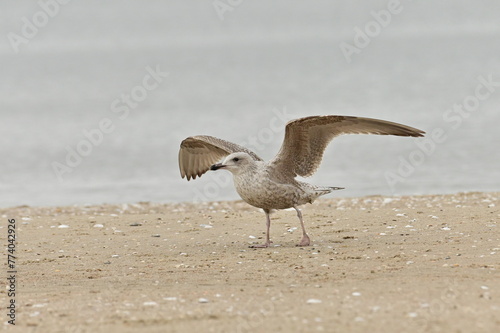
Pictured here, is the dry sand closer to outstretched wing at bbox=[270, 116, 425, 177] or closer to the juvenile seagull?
the juvenile seagull

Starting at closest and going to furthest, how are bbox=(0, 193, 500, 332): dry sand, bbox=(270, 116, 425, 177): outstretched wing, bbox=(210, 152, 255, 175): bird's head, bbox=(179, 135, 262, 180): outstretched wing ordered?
bbox=(0, 193, 500, 332): dry sand → bbox=(270, 116, 425, 177): outstretched wing → bbox=(210, 152, 255, 175): bird's head → bbox=(179, 135, 262, 180): outstretched wing

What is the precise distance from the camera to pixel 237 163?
966 cm

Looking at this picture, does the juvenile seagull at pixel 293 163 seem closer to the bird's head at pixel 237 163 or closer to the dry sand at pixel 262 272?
the bird's head at pixel 237 163

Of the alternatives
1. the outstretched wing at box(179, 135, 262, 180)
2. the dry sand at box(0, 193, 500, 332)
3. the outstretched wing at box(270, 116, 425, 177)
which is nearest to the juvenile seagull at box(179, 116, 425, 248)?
the outstretched wing at box(270, 116, 425, 177)

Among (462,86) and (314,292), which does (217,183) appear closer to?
(314,292)

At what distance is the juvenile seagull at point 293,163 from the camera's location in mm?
9531

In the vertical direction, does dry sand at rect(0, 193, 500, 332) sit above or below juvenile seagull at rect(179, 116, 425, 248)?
below

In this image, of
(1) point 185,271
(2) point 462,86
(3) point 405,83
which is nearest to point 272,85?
(3) point 405,83

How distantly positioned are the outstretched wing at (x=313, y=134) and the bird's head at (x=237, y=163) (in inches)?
13.2

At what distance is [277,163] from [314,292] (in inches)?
132

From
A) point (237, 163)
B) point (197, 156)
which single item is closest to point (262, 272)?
point (237, 163)

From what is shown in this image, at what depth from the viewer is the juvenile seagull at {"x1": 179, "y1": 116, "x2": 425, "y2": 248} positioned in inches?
375

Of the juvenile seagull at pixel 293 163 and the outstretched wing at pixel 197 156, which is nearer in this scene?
the juvenile seagull at pixel 293 163

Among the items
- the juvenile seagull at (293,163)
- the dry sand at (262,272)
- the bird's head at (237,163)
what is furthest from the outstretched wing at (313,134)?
the dry sand at (262,272)
